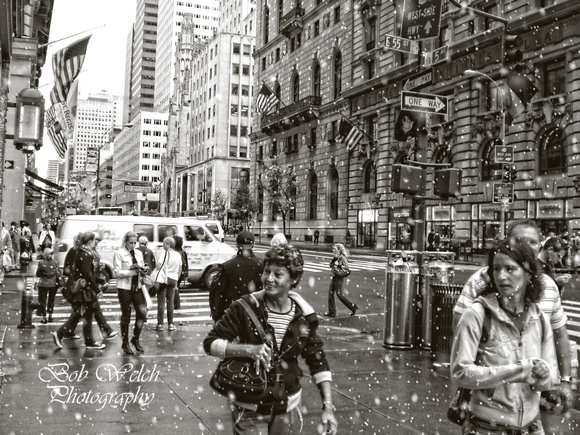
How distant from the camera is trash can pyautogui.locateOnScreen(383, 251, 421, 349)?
32.7 ft

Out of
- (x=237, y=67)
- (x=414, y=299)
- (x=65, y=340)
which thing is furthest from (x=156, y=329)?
(x=237, y=67)

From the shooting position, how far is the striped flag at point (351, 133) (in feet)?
142

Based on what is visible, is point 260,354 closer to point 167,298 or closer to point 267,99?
point 167,298

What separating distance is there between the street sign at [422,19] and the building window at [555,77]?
65.6 ft

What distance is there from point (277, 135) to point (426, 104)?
197ft

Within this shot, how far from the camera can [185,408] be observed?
6707mm

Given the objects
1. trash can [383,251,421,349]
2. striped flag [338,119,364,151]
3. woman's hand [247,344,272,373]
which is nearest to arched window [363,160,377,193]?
striped flag [338,119,364,151]

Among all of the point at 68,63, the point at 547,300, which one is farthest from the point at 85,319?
the point at 68,63

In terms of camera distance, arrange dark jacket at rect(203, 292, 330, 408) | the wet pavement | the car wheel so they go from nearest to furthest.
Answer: dark jacket at rect(203, 292, 330, 408) < the wet pavement < the car wheel

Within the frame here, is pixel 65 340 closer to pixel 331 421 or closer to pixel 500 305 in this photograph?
pixel 331 421

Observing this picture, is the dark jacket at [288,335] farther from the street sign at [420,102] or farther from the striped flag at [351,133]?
the striped flag at [351,133]

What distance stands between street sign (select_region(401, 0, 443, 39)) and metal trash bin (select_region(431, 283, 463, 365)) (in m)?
6.28

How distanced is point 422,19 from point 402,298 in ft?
22.5

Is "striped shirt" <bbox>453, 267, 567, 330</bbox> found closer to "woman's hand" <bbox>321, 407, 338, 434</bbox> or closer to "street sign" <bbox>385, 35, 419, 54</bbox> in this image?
"woman's hand" <bbox>321, 407, 338, 434</bbox>
